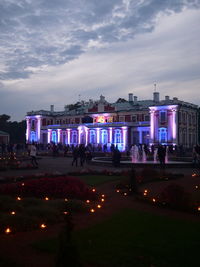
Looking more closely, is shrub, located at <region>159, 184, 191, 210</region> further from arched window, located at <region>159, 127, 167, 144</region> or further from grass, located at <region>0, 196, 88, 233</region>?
arched window, located at <region>159, 127, 167, 144</region>

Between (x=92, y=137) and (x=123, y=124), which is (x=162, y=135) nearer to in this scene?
(x=123, y=124)

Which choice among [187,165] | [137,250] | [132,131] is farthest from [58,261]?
[132,131]

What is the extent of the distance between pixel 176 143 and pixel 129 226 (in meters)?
46.5

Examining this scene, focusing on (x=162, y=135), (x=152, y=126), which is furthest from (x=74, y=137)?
(x=162, y=135)

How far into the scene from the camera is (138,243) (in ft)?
21.4

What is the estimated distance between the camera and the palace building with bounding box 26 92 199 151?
54.4 meters

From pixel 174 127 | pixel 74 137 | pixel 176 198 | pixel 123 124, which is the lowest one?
pixel 176 198

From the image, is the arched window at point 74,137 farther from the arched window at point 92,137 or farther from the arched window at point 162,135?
the arched window at point 162,135

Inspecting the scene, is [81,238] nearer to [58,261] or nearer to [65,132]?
[58,261]

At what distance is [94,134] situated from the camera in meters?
63.2

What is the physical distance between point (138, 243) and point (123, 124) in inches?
2100

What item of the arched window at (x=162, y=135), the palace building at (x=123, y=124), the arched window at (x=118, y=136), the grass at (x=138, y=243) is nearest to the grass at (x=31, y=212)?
the grass at (x=138, y=243)

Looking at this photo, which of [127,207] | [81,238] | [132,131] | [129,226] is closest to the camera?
[81,238]

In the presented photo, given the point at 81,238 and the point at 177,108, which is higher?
the point at 177,108
